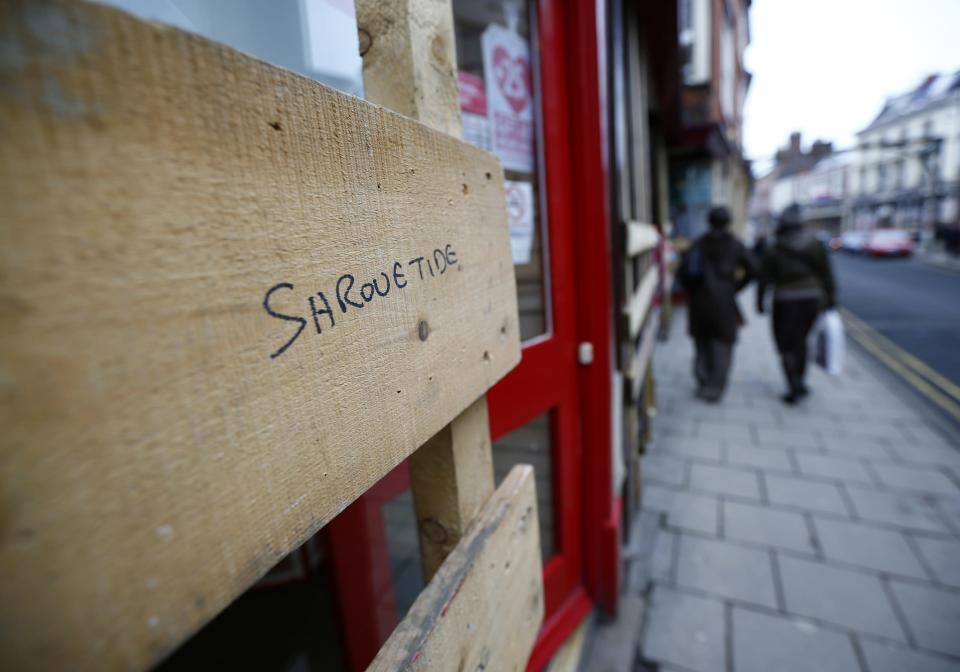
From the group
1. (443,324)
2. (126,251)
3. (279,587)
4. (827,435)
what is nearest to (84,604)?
(126,251)

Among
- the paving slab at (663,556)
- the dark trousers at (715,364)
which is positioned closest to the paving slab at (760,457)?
the dark trousers at (715,364)

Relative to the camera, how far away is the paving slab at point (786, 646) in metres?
1.81

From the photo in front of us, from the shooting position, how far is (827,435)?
3678 millimetres

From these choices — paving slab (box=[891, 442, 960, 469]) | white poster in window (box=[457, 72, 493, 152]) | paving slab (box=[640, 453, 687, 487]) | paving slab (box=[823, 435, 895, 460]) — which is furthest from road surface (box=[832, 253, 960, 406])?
white poster in window (box=[457, 72, 493, 152])

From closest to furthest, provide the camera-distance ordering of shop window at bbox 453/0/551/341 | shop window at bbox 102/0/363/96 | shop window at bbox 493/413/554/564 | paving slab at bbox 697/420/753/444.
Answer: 1. shop window at bbox 102/0/363/96
2. shop window at bbox 453/0/551/341
3. shop window at bbox 493/413/554/564
4. paving slab at bbox 697/420/753/444

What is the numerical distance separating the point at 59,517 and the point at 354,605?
112cm

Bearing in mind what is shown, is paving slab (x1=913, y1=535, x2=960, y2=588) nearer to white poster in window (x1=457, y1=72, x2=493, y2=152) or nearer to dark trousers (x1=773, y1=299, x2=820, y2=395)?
dark trousers (x1=773, y1=299, x2=820, y2=395)

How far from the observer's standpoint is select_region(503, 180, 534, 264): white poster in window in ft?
4.83

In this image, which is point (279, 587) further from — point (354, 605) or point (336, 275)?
point (336, 275)

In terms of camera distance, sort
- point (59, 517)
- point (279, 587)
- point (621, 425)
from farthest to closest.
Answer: point (621, 425)
point (279, 587)
point (59, 517)

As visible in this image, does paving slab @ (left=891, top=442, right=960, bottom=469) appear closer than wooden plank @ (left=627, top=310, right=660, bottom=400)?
No

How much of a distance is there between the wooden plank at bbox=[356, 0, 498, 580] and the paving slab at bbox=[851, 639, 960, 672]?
210cm

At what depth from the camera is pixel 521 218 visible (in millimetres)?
1513

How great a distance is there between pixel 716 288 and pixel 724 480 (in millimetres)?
1788
